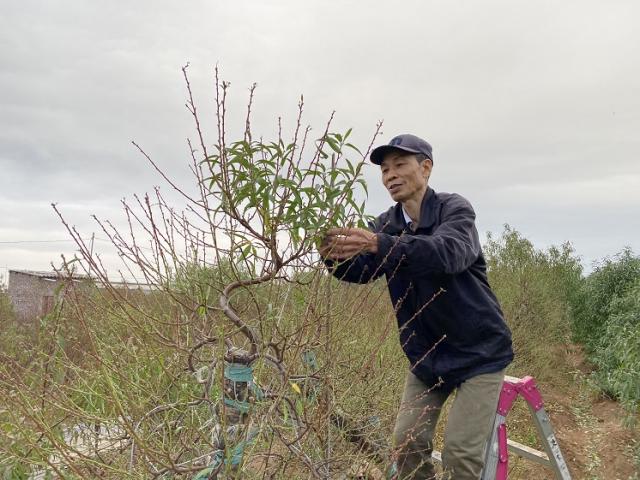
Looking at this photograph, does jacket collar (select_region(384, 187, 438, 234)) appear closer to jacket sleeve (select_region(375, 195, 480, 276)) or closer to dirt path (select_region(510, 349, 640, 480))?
jacket sleeve (select_region(375, 195, 480, 276))

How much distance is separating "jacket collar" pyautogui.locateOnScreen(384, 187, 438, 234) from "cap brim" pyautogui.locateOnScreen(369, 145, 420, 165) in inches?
10.2

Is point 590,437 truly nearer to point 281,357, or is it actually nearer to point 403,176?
point 403,176

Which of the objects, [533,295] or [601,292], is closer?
[533,295]

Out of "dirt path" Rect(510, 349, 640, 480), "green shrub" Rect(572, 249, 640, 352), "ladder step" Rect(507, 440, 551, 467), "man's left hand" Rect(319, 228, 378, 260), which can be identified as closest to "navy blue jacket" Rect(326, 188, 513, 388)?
"man's left hand" Rect(319, 228, 378, 260)

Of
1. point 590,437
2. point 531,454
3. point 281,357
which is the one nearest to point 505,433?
point 531,454

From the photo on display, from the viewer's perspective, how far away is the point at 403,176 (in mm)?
2914

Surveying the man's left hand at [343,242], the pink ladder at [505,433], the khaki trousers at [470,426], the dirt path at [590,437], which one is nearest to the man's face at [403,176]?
the man's left hand at [343,242]

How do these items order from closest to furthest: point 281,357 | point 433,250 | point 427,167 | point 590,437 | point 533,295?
point 281,357 → point 433,250 → point 427,167 → point 590,437 → point 533,295

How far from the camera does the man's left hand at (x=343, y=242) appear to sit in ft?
6.85

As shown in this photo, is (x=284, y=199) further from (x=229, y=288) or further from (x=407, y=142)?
(x=407, y=142)

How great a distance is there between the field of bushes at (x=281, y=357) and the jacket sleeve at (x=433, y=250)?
28cm

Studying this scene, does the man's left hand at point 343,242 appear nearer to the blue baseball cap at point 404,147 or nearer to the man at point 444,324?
the man at point 444,324

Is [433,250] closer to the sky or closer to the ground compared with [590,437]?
closer to the sky

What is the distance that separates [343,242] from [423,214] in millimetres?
916
